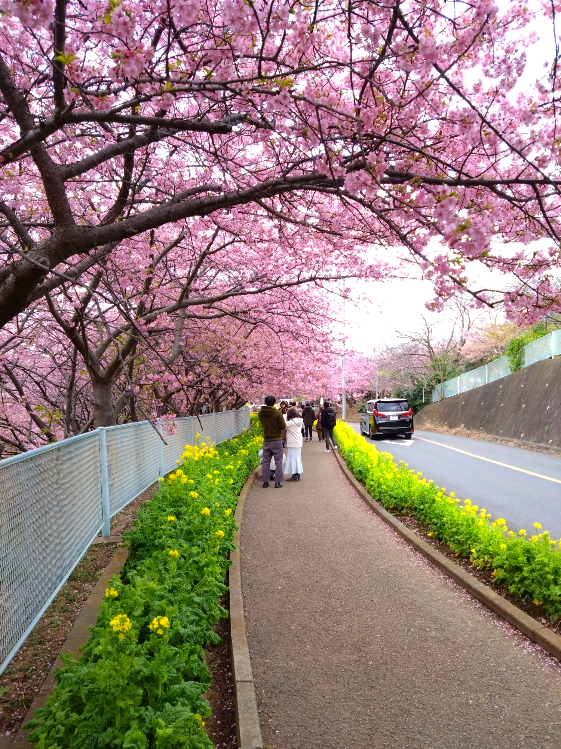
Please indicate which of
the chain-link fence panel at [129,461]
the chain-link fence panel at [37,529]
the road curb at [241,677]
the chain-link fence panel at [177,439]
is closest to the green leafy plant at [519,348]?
the chain-link fence panel at [177,439]

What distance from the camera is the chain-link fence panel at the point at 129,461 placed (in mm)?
7191

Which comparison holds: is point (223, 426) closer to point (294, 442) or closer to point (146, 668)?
point (294, 442)

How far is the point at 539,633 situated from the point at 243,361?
13.3 m

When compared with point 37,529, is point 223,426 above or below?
above

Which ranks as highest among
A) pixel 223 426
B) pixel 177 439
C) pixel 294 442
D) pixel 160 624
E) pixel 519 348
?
pixel 519 348

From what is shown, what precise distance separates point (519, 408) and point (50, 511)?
74.9 feet

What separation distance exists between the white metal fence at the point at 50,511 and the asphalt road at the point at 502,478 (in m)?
5.33

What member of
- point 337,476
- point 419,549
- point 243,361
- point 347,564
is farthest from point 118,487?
point 243,361

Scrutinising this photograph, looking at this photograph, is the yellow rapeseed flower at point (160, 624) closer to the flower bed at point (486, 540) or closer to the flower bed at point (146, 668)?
the flower bed at point (146, 668)

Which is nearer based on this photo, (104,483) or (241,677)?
(241,677)

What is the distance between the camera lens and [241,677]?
3.52 metres

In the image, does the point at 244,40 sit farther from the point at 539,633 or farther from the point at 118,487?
the point at 118,487

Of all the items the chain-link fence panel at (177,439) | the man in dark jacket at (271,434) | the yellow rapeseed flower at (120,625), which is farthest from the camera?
the chain-link fence panel at (177,439)

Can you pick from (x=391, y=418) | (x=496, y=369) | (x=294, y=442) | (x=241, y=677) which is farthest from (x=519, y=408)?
(x=241, y=677)
